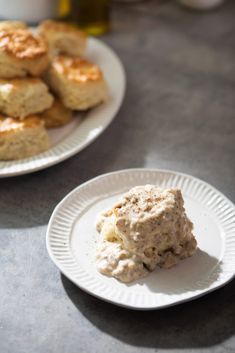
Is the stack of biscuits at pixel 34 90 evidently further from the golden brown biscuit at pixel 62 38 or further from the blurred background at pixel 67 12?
the blurred background at pixel 67 12

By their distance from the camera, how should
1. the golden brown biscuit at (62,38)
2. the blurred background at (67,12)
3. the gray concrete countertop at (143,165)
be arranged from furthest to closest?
1. the blurred background at (67,12)
2. the golden brown biscuit at (62,38)
3. the gray concrete countertop at (143,165)

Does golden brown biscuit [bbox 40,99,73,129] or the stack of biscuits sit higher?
the stack of biscuits

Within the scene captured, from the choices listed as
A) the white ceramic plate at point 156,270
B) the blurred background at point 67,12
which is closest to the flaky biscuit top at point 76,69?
the white ceramic plate at point 156,270

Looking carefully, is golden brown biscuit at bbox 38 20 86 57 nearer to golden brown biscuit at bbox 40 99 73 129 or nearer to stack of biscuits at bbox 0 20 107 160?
stack of biscuits at bbox 0 20 107 160

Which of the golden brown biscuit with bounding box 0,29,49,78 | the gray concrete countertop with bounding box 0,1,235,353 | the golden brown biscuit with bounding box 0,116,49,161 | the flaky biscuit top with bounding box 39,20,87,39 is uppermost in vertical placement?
the golden brown biscuit with bounding box 0,29,49,78

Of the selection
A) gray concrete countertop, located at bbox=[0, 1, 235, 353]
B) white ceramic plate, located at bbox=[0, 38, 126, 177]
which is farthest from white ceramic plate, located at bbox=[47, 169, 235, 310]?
white ceramic plate, located at bbox=[0, 38, 126, 177]

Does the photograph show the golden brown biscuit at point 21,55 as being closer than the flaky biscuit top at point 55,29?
Yes

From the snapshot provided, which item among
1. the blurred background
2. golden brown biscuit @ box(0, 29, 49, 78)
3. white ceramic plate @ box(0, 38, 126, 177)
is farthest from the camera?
the blurred background
